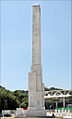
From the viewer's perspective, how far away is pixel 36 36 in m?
38.9

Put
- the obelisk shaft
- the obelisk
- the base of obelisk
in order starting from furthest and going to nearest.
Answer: the obelisk shaft, the obelisk, the base of obelisk

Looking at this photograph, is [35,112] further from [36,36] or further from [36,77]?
[36,36]

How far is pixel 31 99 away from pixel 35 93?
1.26 meters

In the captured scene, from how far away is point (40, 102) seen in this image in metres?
36.1

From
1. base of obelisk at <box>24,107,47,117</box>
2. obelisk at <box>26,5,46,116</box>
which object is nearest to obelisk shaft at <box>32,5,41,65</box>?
obelisk at <box>26,5,46,116</box>

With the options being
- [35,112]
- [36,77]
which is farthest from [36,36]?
[35,112]

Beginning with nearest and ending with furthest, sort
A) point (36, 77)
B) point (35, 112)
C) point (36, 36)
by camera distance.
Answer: point (35, 112) < point (36, 77) < point (36, 36)

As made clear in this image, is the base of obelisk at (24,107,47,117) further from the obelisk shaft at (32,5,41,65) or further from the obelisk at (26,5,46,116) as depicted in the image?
the obelisk shaft at (32,5,41,65)

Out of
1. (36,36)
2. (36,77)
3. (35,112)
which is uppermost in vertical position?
(36,36)

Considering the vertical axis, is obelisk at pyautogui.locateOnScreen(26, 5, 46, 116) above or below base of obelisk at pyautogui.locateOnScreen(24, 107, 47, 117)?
above

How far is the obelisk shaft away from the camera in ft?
125

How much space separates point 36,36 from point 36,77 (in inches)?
306

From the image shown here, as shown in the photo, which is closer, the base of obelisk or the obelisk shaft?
the base of obelisk

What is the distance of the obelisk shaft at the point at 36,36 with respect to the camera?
1506 inches
